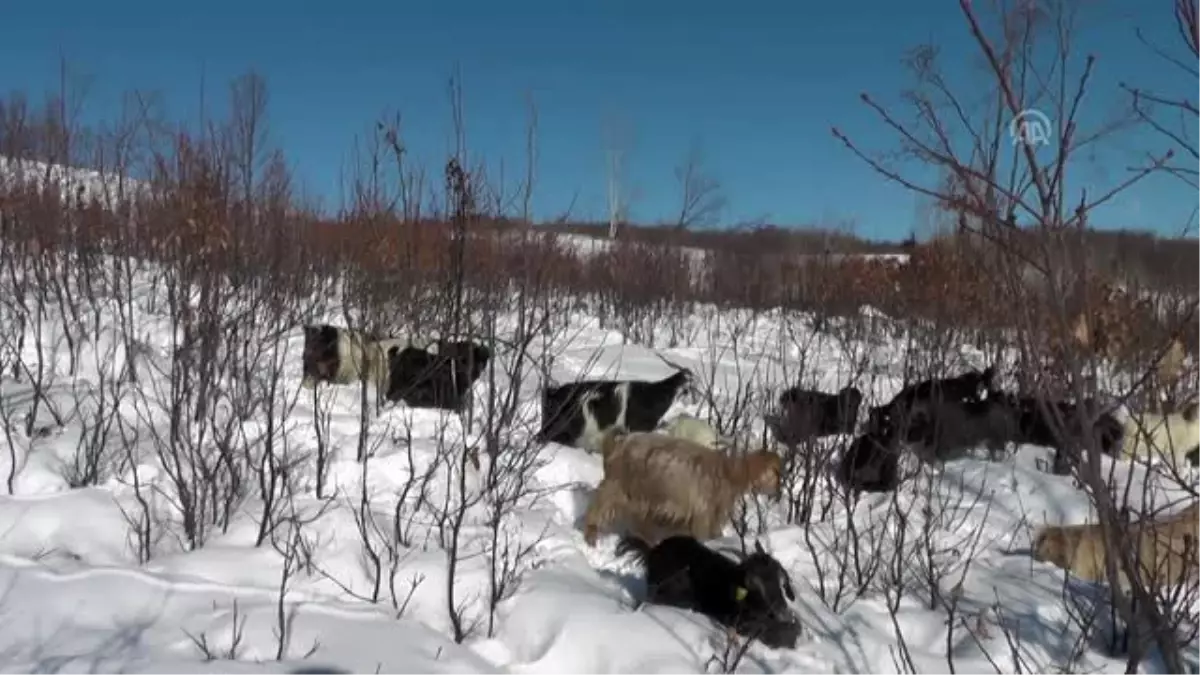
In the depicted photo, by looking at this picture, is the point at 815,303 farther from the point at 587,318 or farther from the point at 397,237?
the point at 397,237

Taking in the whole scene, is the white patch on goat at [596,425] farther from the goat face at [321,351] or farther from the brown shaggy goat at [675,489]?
the goat face at [321,351]

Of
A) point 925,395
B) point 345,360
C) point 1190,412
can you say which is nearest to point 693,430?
point 925,395

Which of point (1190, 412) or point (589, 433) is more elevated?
point (1190, 412)

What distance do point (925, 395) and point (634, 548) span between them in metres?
2.36

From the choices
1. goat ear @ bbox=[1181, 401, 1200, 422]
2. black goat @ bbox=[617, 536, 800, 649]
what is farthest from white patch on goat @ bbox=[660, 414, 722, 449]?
goat ear @ bbox=[1181, 401, 1200, 422]

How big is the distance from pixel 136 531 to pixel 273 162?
2.65m

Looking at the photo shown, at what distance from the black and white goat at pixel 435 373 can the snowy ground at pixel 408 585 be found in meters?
0.46

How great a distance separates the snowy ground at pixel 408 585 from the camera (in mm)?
2828

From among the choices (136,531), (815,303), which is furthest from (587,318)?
(136,531)

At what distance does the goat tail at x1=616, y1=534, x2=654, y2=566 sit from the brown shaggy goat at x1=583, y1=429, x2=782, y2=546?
16cm

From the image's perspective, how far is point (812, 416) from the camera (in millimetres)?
4566

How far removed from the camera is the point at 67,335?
219 inches

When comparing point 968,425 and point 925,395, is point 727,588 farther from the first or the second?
point 968,425

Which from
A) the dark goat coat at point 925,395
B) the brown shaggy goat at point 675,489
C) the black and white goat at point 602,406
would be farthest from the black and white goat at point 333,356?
the dark goat coat at point 925,395
